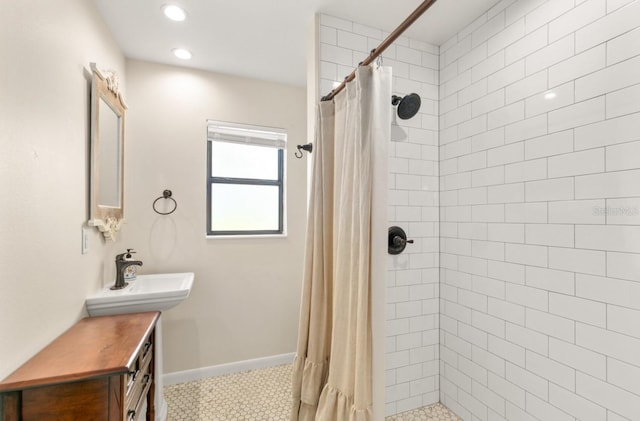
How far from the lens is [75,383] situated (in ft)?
3.27

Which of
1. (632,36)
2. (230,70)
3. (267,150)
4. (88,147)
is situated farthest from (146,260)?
(632,36)

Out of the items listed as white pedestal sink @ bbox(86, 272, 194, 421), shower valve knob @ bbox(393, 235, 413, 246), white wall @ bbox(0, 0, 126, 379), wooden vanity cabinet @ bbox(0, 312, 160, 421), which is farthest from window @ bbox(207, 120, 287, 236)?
wooden vanity cabinet @ bbox(0, 312, 160, 421)

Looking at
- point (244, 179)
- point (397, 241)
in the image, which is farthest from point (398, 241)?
point (244, 179)

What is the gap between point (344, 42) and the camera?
1825 mm

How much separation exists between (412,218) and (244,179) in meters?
1.61

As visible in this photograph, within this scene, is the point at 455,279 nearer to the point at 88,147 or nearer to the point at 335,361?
the point at 335,361

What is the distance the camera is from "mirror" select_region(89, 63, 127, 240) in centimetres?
159

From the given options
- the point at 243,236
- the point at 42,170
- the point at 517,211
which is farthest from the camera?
the point at 243,236

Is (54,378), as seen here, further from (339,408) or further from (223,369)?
(223,369)

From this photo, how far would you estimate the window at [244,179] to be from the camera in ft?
8.42

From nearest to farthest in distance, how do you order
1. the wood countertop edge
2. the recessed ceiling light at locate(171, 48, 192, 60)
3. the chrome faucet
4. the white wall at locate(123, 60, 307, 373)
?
the wood countertop edge, the chrome faucet, the recessed ceiling light at locate(171, 48, 192, 60), the white wall at locate(123, 60, 307, 373)

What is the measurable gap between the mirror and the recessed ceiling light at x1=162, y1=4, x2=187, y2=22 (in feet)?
1.76

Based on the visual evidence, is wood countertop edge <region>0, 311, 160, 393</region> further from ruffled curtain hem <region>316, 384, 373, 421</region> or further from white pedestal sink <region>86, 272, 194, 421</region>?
ruffled curtain hem <region>316, 384, 373, 421</region>

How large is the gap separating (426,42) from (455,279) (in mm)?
1739
